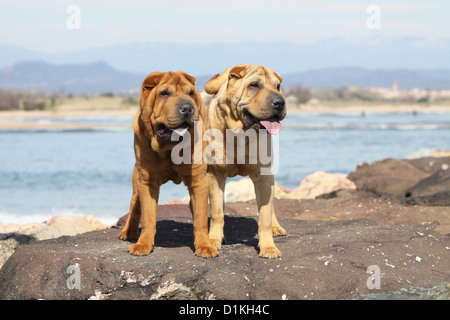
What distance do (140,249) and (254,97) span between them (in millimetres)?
1931

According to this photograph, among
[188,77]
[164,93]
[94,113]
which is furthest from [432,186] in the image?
[94,113]

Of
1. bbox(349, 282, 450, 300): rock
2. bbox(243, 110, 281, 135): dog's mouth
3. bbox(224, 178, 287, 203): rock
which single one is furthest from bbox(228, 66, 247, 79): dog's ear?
bbox(224, 178, 287, 203): rock

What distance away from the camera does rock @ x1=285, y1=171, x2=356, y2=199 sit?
14.5 meters

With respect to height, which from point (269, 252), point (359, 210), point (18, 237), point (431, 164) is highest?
point (269, 252)

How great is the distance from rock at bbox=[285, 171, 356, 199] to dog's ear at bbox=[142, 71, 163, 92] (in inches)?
338

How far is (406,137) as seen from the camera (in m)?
36.8

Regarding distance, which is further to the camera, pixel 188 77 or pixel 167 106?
pixel 188 77

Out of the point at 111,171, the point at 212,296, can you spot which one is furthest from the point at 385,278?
the point at 111,171

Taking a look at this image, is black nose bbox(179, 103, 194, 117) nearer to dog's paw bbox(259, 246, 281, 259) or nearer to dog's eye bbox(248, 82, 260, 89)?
dog's eye bbox(248, 82, 260, 89)

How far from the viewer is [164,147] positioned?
20.4ft

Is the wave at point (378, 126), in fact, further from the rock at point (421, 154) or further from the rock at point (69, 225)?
the rock at point (69, 225)

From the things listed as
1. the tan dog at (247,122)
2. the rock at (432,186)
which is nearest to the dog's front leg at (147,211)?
the tan dog at (247,122)

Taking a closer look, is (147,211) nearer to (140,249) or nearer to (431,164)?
(140,249)

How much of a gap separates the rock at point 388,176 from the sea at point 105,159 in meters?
2.45
